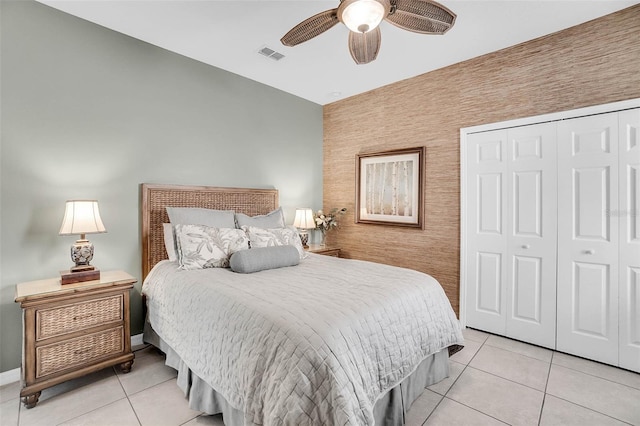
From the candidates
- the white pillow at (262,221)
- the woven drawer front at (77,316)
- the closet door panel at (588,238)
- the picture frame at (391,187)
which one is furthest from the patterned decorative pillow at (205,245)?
the closet door panel at (588,238)

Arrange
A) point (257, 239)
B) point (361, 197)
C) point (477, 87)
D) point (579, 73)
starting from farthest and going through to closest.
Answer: point (361, 197)
point (477, 87)
point (257, 239)
point (579, 73)

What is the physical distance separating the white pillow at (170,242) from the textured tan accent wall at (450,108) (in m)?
2.37

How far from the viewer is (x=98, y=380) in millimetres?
2180

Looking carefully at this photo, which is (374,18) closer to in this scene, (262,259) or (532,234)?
(262,259)

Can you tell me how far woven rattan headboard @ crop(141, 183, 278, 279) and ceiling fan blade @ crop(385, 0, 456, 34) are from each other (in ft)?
7.70

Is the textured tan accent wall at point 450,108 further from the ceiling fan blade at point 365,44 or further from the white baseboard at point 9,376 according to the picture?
the white baseboard at point 9,376

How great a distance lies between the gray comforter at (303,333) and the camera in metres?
1.25

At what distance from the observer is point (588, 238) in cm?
251

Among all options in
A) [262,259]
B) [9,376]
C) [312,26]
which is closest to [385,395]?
[262,259]

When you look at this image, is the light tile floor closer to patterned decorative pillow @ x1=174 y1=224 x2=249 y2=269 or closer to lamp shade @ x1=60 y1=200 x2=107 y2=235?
patterned decorative pillow @ x1=174 y1=224 x2=249 y2=269

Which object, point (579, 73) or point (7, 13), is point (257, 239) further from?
point (579, 73)

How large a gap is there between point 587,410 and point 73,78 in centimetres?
441

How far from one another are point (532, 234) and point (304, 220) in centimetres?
247

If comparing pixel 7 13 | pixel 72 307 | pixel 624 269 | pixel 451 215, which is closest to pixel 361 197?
pixel 451 215
